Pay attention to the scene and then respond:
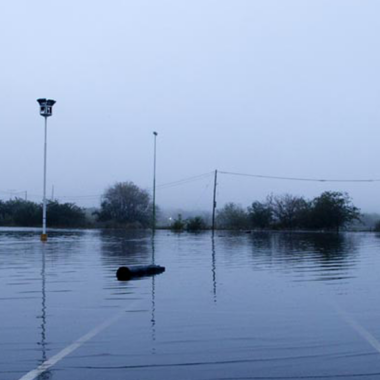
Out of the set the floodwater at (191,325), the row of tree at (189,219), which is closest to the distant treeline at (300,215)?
the row of tree at (189,219)

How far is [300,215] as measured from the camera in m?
83.3

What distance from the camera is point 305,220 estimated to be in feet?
270

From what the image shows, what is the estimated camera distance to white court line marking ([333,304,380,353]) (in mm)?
8500

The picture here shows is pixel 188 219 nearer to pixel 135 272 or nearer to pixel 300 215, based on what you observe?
pixel 300 215

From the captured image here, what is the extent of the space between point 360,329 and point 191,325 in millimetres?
2483

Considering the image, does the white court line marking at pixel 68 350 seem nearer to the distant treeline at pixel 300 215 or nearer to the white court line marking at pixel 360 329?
the white court line marking at pixel 360 329

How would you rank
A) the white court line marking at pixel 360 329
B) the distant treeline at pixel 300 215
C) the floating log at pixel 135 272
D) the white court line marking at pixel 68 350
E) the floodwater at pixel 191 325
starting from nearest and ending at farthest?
the white court line marking at pixel 68 350, the floodwater at pixel 191 325, the white court line marking at pixel 360 329, the floating log at pixel 135 272, the distant treeline at pixel 300 215

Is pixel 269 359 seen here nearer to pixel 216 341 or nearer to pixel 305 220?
pixel 216 341

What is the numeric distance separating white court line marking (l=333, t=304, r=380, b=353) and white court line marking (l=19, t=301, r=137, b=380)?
3688 mm

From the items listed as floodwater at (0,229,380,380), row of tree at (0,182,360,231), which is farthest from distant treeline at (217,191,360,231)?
floodwater at (0,229,380,380)

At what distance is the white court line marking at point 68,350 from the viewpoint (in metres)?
6.98

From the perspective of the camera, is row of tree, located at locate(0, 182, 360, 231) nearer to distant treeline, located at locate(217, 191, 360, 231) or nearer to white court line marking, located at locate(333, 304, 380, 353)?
distant treeline, located at locate(217, 191, 360, 231)

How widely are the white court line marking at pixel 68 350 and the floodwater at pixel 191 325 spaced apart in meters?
0.01

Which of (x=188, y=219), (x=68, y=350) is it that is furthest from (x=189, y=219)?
(x=68, y=350)
